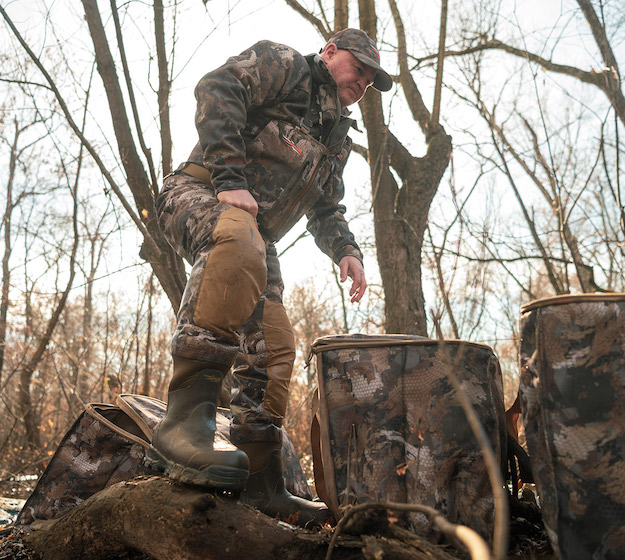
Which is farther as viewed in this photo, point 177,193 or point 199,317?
point 177,193

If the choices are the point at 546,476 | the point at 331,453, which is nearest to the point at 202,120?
the point at 331,453

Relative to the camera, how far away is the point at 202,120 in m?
2.03

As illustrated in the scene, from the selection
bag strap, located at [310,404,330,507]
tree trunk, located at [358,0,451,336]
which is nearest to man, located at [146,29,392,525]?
bag strap, located at [310,404,330,507]

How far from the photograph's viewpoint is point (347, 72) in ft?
8.18

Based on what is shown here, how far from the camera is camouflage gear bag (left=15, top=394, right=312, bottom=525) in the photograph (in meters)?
2.16

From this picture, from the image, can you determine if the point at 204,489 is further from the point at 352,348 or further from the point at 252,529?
the point at 352,348

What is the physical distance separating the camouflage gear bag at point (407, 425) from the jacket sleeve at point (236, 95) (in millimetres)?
768

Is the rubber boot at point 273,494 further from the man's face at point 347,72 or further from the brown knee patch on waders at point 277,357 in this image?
the man's face at point 347,72

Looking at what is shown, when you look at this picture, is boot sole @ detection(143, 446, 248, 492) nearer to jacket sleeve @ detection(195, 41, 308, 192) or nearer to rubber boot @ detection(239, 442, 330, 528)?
rubber boot @ detection(239, 442, 330, 528)

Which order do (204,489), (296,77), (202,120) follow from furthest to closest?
(296,77) < (202,120) < (204,489)

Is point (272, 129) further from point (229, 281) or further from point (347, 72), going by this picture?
point (229, 281)

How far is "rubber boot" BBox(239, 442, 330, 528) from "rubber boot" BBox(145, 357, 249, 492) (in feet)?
1.56

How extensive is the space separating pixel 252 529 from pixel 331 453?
1.11 ft

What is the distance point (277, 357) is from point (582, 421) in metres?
1.36
